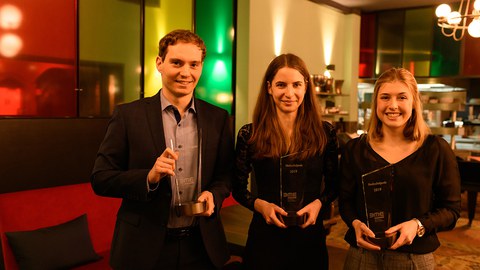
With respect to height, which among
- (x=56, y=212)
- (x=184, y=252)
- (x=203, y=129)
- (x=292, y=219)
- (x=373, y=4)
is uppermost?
(x=373, y=4)

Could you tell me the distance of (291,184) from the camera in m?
1.64

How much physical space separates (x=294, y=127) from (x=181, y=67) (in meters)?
0.56

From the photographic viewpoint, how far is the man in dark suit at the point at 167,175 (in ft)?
4.76

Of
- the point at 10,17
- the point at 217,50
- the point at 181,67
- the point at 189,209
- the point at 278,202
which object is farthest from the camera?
the point at 217,50

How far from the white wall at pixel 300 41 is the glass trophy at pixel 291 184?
4559 mm

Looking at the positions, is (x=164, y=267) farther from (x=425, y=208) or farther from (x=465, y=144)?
(x=465, y=144)

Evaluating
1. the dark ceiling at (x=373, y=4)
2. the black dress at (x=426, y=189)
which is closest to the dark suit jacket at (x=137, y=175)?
the black dress at (x=426, y=189)

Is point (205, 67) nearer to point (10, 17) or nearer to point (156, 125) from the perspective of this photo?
point (10, 17)

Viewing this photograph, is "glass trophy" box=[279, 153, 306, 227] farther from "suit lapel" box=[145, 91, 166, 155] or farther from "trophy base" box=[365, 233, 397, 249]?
"suit lapel" box=[145, 91, 166, 155]

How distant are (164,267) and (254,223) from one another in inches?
17.5

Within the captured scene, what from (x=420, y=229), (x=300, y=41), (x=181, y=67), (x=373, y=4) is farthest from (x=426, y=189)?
(x=373, y=4)

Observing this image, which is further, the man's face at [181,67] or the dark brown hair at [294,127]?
the dark brown hair at [294,127]

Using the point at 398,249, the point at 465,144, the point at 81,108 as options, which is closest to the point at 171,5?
the point at 81,108

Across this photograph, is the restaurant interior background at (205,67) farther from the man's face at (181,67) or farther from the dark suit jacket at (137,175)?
the man's face at (181,67)
